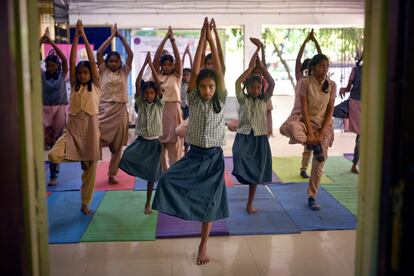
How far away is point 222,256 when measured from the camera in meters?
3.37

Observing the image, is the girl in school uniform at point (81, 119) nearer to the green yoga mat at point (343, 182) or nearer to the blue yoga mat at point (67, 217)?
the blue yoga mat at point (67, 217)

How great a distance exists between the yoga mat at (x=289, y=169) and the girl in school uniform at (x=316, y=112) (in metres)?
1.17

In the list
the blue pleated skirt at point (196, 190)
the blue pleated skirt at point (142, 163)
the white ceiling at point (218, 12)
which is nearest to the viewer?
the blue pleated skirt at point (196, 190)

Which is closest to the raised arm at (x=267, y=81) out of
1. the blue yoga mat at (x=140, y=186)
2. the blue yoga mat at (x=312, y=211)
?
the blue yoga mat at (x=312, y=211)

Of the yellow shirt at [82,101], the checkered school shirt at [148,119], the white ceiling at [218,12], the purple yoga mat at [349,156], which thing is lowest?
the purple yoga mat at [349,156]

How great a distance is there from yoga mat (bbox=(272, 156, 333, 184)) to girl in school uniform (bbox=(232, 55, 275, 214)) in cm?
141

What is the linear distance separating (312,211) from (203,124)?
5.41 ft

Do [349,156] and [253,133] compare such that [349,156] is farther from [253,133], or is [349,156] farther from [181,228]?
[181,228]

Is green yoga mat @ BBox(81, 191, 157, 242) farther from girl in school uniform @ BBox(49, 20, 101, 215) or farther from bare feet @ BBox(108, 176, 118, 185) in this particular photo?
girl in school uniform @ BBox(49, 20, 101, 215)

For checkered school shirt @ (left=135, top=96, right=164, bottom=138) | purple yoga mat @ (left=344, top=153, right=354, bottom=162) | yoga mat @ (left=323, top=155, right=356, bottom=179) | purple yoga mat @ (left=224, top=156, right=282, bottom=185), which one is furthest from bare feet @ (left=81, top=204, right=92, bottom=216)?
purple yoga mat @ (left=344, top=153, right=354, bottom=162)

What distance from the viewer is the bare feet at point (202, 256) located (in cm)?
324

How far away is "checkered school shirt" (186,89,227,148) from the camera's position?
3291 mm

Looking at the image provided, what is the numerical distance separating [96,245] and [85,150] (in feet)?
2.94

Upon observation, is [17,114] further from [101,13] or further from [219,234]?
[101,13]
